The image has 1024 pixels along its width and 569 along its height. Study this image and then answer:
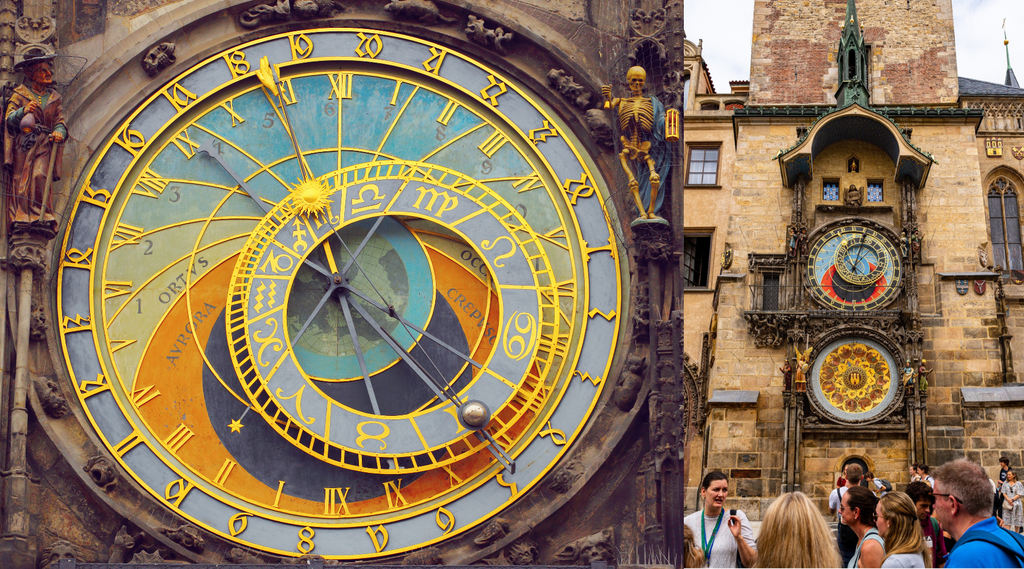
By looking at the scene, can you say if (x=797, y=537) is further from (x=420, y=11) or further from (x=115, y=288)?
(x=115, y=288)

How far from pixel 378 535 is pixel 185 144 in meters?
1.84

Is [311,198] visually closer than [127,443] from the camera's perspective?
No

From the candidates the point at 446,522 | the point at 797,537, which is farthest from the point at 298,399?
the point at 797,537

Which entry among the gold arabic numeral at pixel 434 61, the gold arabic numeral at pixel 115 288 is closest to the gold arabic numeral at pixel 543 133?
the gold arabic numeral at pixel 434 61

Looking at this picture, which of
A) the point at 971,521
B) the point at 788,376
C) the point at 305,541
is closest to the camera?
the point at 971,521

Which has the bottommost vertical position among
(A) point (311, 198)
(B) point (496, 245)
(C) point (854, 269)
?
(B) point (496, 245)

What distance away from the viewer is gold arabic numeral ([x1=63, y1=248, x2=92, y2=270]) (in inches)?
→ 234

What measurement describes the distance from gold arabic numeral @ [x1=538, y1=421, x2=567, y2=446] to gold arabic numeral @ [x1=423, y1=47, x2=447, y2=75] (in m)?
1.59

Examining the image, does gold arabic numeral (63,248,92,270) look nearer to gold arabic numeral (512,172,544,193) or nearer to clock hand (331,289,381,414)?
clock hand (331,289,381,414)

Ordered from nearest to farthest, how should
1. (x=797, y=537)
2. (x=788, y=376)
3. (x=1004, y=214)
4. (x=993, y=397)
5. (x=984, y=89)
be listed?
1. (x=797, y=537)
2. (x=993, y=397)
3. (x=788, y=376)
4. (x=1004, y=214)
5. (x=984, y=89)

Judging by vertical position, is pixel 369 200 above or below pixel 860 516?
above

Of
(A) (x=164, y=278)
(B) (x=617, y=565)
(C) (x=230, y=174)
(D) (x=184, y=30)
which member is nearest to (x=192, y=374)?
(A) (x=164, y=278)

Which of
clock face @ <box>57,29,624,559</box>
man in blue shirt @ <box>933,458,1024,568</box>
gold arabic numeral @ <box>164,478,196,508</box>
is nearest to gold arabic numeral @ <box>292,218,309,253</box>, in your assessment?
clock face @ <box>57,29,624,559</box>

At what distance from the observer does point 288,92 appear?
6.13 meters
